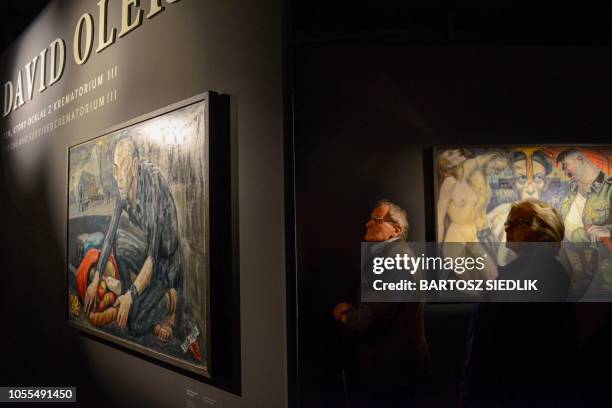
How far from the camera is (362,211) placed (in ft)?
8.11

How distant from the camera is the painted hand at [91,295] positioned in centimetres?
261

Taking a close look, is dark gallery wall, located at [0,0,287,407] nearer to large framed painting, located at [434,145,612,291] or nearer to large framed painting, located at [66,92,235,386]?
large framed painting, located at [66,92,235,386]

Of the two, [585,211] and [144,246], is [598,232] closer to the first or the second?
[585,211]

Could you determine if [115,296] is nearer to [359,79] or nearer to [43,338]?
[43,338]

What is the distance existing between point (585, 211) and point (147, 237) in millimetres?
1901

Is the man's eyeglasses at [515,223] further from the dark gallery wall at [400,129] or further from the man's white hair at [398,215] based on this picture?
the man's white hair at [398,215]

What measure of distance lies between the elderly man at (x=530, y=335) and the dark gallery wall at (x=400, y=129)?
198mm

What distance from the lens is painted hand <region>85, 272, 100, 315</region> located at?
8.55 feet

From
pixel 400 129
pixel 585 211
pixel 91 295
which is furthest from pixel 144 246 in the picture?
pixel 585 211

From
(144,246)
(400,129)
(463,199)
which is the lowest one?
(144,246)

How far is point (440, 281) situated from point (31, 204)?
10.4ft

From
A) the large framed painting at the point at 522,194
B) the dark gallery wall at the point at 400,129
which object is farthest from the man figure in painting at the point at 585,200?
the dark gallery wall at the point at 400,129

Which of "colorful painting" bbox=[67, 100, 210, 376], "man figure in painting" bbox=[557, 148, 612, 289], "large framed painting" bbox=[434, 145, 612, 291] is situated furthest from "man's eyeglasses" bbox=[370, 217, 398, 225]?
"colorful painting" bbox=[67, 100, 210, 376]

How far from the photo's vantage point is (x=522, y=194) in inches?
88.0
